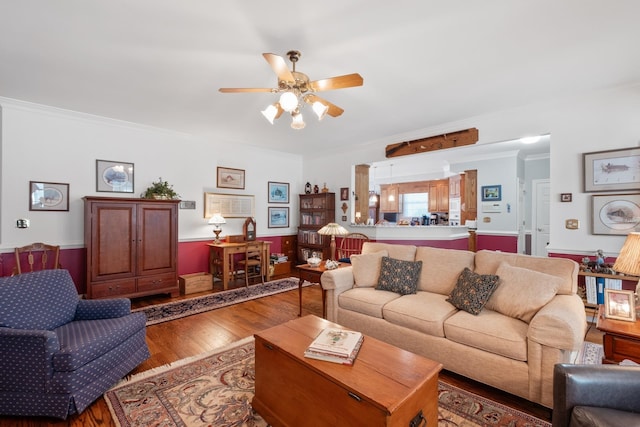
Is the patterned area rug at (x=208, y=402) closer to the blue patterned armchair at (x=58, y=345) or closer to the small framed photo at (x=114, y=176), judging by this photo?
the blue patterned armchair at (x=58, y=345)

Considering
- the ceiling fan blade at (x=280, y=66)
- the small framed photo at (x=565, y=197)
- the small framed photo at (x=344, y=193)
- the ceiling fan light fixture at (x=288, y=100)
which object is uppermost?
the ceiling fan blade at (x=280, y=66)

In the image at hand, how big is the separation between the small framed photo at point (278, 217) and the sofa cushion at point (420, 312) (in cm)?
396

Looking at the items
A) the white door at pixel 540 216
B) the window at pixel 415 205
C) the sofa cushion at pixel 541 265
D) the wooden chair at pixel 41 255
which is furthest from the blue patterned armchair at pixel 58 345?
the window at pixel 415 205

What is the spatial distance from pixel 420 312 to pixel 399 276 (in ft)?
1.98

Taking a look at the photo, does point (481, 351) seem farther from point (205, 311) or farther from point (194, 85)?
point (194, 85)

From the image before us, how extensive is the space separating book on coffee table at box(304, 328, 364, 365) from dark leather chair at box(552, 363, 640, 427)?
99 centimetres

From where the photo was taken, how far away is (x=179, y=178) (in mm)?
4957

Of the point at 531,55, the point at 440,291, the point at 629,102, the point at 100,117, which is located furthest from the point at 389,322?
Result: the point at 100,117

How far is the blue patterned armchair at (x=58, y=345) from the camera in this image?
1806 mm

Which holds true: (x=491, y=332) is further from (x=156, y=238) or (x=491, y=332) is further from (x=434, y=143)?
(x=156, y=238)

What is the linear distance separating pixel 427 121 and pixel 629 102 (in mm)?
2069

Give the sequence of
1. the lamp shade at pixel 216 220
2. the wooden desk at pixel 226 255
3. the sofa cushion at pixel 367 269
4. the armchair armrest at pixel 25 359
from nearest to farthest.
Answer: the armchair armrest at pixel 25 359
the sofa cushion at pixel 367 269
the wooden desk at pixel 226 255
the lamp shade at pixel 216 220

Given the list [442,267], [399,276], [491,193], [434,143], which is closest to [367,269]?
[399,276]

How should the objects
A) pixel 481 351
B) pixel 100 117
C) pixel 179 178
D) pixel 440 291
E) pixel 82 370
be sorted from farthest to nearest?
pixel 179 178 < pixel 100 117 < pixel 440 291 < pixel 481 351 < pixel 82 370
